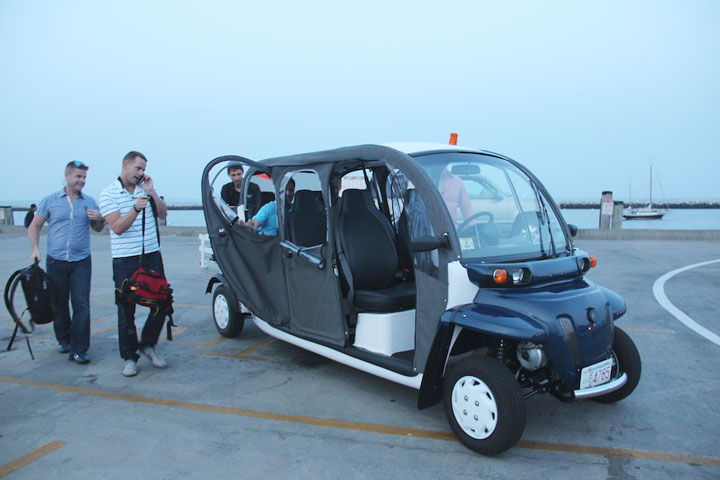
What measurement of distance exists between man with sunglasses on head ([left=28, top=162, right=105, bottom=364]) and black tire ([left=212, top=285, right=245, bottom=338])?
1325 mm

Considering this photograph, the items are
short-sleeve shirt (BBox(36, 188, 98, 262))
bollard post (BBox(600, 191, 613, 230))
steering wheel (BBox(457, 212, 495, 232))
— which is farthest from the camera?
bollard post (BBox(600, 191, 613, 230))

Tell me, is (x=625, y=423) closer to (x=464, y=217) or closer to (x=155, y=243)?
(x=464, y=217)

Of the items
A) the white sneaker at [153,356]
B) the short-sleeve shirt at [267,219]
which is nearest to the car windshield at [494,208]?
the short-sleeve shirt at [267,219]

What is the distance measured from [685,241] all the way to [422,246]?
1576cm

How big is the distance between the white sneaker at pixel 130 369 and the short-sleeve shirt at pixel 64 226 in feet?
3.88

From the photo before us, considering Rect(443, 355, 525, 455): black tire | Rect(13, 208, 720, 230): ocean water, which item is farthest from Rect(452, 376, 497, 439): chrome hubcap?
Rect(13, 208, 720, 230): ocean water

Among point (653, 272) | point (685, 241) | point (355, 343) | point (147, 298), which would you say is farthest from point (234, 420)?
point (685, 241)

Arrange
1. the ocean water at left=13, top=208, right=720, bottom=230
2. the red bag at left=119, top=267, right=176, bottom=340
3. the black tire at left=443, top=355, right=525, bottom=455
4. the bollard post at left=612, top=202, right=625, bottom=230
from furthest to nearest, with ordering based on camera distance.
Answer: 1. the ocean water at left=13, top=208, right=720, bottom=230
2. the bollard post at left=612, top=202, right=625, bottom=230
3. the red bag at left=119, top=267, right=176, bottom=340
4. the black tire at left=443, top=355, right=525, bottom=455

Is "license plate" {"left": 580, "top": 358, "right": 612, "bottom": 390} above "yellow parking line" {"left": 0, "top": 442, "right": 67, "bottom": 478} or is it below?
above

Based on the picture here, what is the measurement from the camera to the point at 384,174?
5.10 metres

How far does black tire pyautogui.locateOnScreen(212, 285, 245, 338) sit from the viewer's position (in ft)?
18.3

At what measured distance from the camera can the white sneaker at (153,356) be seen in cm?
478

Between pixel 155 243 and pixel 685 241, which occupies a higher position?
pixel 155 243

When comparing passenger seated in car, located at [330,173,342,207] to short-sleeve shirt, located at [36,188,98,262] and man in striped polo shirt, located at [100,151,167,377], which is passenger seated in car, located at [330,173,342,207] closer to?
man in striped polo shirt, located at [100,151,167,377]
